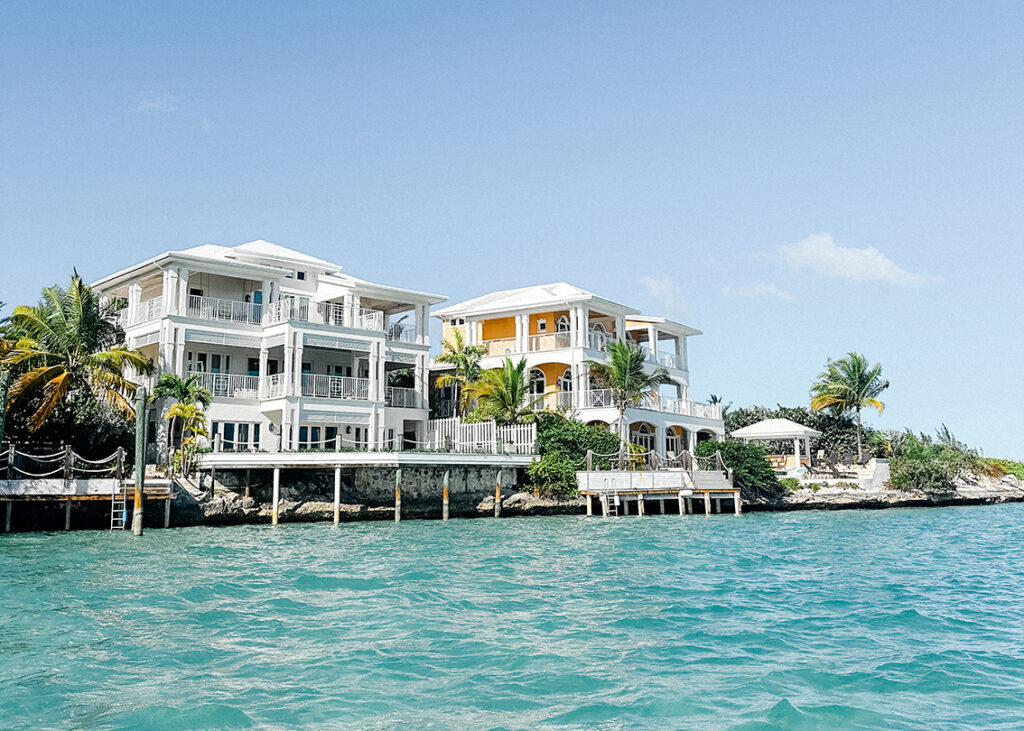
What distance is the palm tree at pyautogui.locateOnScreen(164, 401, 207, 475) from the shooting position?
28391mm

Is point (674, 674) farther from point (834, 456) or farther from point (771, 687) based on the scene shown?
point (834, 456)

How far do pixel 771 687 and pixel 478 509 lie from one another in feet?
80.5

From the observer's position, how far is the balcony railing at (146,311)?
33.0 meters

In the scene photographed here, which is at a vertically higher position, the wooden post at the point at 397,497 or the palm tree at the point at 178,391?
the palm tree at the point at 178,391

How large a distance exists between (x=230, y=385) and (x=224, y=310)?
9.69 feet

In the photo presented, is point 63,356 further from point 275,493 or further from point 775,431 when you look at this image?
point 775,431

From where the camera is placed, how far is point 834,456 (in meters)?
50.4

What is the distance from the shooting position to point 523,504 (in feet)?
109

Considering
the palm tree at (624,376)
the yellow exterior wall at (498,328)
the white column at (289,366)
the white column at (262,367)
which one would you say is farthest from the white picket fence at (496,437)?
the yellow exterior wall at (498,328)

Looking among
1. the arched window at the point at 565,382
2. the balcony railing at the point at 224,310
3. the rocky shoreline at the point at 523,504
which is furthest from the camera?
the arched window at the point at 565,382

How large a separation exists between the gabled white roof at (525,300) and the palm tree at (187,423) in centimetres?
1684

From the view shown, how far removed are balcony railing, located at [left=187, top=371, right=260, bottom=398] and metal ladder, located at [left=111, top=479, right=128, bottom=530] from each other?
694cm

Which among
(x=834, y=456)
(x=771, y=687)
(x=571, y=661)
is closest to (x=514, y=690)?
(x=571, y=661)

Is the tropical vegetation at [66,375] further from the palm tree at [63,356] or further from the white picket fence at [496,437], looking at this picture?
the white picket fence at [496,437]
